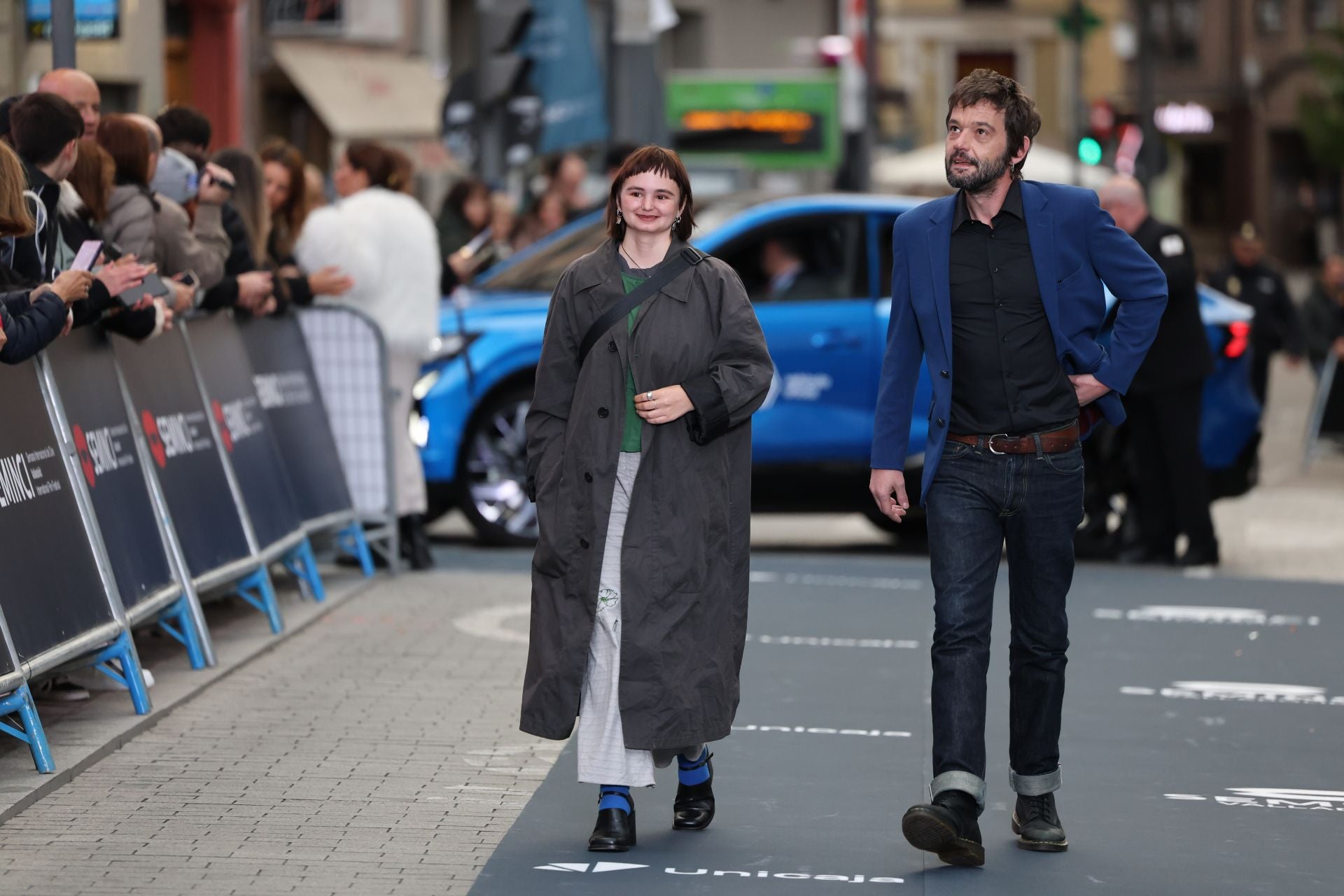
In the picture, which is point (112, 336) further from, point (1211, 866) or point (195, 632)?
point (1211, 866)

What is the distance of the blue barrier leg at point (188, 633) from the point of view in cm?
790

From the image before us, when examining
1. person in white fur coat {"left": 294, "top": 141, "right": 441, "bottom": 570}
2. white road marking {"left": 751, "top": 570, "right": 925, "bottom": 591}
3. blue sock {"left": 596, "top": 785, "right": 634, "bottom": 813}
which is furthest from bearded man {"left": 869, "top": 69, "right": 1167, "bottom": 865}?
person in white fur coat {"left": 294, "top": 141, "right": 441, "bottom": 570}

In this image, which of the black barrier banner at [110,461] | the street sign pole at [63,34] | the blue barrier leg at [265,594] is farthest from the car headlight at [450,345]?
the black barrier banner at [110,461]

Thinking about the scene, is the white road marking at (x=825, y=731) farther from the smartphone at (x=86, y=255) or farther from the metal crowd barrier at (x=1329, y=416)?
the metal crowd barrier at (x=1329, y=416)

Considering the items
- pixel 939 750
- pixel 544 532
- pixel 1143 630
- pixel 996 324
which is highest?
pixel 996 324

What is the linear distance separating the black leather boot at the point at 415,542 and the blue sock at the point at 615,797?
16.9 ft

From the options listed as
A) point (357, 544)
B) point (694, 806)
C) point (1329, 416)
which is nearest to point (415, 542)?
point (357, 544)

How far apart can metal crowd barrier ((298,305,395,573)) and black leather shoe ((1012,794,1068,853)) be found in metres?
5.13

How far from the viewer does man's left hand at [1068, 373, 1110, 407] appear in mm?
5723

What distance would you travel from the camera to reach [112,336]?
7785 millimetres

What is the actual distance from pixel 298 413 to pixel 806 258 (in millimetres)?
3083

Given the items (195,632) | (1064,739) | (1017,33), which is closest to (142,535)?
(195,632)

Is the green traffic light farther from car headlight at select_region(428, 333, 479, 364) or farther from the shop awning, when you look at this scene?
car headlight at select_region(428, 333, 479, 364)

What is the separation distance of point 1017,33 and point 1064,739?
175 feet
